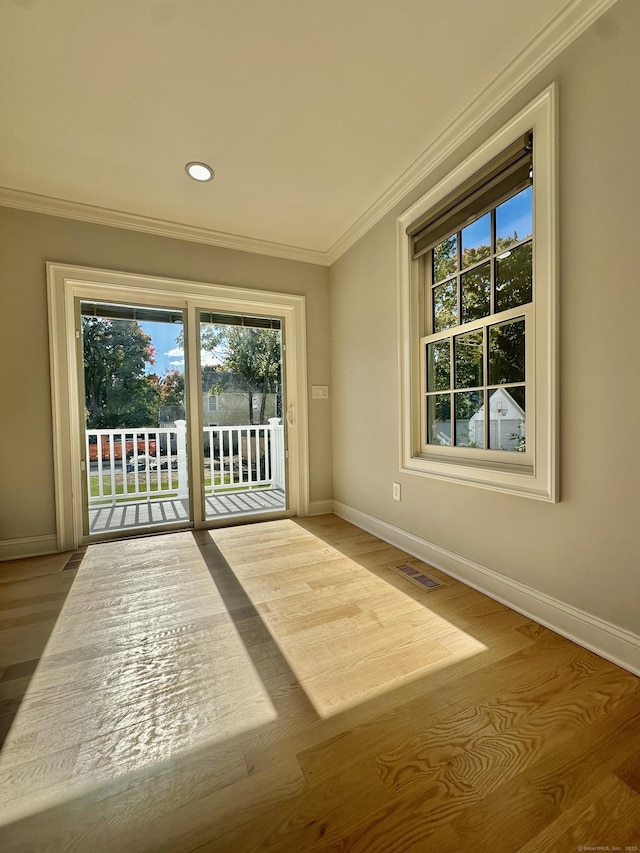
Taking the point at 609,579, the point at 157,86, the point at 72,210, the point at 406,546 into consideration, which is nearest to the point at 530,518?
the point at 609,579

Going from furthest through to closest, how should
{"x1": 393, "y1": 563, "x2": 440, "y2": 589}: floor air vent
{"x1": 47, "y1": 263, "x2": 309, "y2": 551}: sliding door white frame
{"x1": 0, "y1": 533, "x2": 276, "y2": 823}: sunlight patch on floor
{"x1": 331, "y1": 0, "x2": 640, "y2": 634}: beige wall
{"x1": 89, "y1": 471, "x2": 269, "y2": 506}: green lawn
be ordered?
1. {"x1": 89, "y1": 471, "x2": 269, "y2": 506}: green lawn
2. {"x1": 47, "y1": 263, "x2": 309, "y2": 551}: sliding door white frame
3. {"x1": 393, "y1": 563, "x2": 440, "y2": 589}: floor air vent
4. {"x1": 331, "y1": 0, "x2": 640, "y2": 634}: beige wall
5. {"x1": 0, "y1": 533, "x2": 276, "y2": 823}: sunlight patch on floor

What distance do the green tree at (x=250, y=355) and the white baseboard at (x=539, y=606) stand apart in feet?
6.07

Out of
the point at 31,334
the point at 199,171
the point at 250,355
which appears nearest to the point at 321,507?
the point at 250,355

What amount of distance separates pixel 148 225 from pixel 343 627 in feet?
10.5

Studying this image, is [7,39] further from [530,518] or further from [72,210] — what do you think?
[530,518]

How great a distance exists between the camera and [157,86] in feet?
5.61

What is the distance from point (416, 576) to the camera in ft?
6.94

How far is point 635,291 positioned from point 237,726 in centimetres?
202

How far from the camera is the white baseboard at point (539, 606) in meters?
1.33

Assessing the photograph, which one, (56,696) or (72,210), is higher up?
(72,210)

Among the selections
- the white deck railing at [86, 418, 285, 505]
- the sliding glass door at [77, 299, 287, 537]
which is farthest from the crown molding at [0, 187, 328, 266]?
the white deck railing at [86, 418, 285, 505]

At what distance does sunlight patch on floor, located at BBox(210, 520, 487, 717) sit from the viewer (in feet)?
4.25

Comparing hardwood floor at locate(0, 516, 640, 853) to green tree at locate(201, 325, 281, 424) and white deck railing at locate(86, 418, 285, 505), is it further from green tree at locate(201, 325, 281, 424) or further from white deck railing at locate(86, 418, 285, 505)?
green tree at locate(201, 325, 281, 424)

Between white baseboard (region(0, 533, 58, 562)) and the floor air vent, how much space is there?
8.28ft
